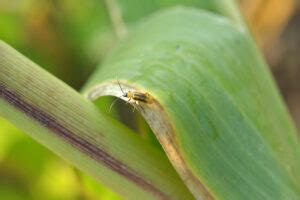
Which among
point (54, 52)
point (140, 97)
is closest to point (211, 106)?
point (140, 97)

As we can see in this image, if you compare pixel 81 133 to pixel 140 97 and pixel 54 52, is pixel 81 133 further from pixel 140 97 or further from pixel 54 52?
pixel 54 52

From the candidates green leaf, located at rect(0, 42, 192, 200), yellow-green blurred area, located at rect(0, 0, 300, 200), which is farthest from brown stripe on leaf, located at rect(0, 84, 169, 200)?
yellow-green blurred area, located at rect(0, 0, 300, 200)

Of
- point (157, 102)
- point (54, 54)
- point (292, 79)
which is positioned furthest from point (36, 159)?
point (292, 79)

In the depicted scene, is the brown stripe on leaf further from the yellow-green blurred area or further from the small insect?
the yellow-green blurred area

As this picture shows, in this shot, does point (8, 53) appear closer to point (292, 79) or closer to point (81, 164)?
point (81, 164)

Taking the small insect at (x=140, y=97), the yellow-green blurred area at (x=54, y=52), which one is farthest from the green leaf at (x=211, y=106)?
the yellow-green blurred area at (x=54, y=52)

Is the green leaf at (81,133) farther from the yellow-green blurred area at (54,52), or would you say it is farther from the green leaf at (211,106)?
the yellow-green blurred area at (54,52)
